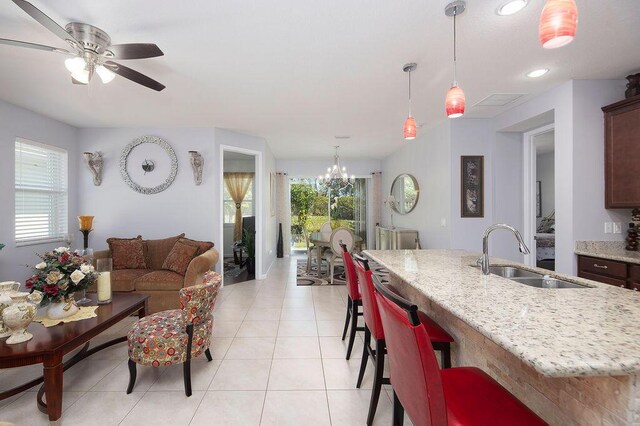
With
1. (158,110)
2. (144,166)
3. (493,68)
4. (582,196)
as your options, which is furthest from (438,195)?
(144,166)

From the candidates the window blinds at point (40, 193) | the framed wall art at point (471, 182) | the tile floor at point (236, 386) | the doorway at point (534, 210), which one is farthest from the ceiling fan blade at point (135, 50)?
the doorway at point (534, 210)

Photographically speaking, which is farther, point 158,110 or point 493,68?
point 158,110

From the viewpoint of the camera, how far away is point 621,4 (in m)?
1.87

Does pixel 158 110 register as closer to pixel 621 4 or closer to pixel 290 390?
pixel 290 390

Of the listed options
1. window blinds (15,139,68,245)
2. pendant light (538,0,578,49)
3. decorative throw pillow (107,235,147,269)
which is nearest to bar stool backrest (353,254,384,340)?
pendant light (538,0,578,49)

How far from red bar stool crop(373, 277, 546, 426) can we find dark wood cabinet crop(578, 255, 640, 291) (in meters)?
2.23

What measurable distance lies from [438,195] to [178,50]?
12.9ft

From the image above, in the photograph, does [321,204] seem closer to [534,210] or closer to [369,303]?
[534,210]

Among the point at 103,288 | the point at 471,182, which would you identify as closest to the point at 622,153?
the point at 471,182

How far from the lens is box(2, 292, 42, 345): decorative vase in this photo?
1791 millimetres

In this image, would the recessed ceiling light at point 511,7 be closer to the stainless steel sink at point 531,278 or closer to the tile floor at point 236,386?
the stainless steel sink at point 531,278

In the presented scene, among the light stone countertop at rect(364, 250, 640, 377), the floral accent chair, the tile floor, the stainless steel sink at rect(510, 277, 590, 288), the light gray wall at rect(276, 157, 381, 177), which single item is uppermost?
the light gray wall at rect(276, 157, 381, 177)

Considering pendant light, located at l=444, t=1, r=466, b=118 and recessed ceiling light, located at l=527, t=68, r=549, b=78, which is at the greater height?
recessed ceiling light, located at l=527, t=68, r=549, b=78

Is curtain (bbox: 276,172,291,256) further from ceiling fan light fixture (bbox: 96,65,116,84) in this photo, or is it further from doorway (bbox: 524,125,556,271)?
ceiling fan light fixture (bbox: 96,65,116,84)
